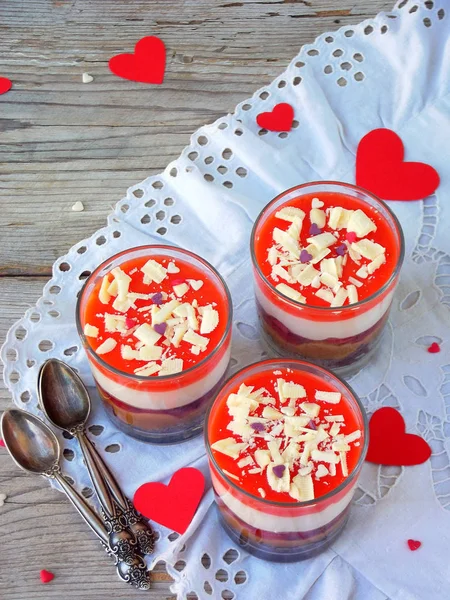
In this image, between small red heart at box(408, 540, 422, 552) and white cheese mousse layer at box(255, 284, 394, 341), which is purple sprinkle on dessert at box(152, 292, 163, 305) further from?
small red heart at box(408, 540, 422, 552)

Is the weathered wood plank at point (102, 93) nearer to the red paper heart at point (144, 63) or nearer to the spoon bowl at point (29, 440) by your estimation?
the red paper heart at point (144, 63)

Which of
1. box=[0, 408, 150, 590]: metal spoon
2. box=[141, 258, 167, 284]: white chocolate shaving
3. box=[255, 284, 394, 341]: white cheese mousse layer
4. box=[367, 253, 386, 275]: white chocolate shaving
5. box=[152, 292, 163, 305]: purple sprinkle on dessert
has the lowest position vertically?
box=[0, 408, 150, 590]: metal spoon

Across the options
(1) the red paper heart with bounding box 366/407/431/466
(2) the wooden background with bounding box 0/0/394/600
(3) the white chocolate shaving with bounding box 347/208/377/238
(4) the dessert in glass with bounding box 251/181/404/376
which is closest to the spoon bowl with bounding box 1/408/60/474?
(2) the wooden background with bounding box 0/0/394/600

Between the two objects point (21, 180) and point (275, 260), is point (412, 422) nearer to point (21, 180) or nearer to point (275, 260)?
point (275, 260)

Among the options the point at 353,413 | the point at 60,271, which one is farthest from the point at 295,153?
the point at 353,413

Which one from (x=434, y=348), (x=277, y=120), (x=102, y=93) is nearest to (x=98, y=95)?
(x=102, y=93)

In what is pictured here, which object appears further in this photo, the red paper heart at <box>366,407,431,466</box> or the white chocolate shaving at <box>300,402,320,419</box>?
the red paper heart at <box>366,407,431,466</box>

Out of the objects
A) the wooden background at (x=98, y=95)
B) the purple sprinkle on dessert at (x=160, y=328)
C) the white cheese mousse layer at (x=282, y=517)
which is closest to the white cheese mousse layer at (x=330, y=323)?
the purple sprinkle on dessert at (x=160, y=328)
